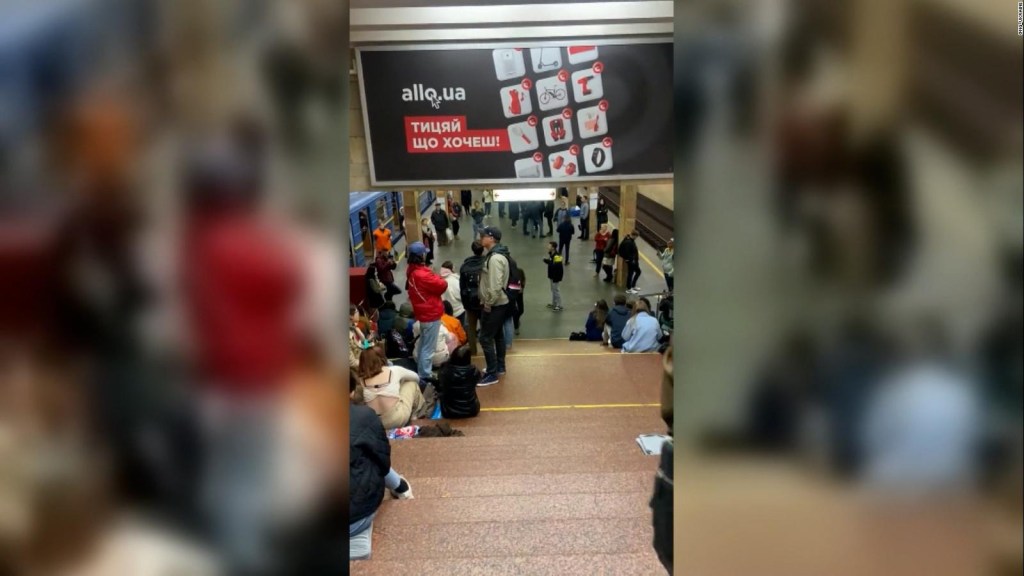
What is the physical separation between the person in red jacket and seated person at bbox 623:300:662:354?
8.77 feet

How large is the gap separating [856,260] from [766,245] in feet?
0.29

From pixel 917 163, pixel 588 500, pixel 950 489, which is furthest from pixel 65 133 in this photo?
pixel 588 500

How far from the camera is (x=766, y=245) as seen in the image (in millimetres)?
605

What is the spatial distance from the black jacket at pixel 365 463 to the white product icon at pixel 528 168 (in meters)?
2.27

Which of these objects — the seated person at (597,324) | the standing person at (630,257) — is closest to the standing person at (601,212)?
the standing person at (630,257)

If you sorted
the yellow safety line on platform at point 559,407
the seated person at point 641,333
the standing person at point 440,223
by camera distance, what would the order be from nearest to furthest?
the yellow safety line on platform at point 559,407
the seated person at point 641,333
the standing person at point 440,223

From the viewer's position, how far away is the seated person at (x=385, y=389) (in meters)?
4.12

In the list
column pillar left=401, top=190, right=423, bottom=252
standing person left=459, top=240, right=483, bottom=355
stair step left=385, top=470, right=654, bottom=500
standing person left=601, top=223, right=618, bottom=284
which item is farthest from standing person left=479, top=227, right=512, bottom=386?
standing person left=601, top=223, right=618, bottom=284

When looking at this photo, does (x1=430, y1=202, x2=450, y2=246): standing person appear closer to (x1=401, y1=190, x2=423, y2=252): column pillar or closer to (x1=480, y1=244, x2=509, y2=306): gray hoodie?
(x1=401, y1=190, x2=423, y2=252): column pillar

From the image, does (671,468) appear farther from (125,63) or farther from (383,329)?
(383,329)

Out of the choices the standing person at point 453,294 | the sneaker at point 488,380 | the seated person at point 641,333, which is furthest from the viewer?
the standing person at point 453,294

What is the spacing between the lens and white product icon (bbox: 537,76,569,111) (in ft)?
12.9

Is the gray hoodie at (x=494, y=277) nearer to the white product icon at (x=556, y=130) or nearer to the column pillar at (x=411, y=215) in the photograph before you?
the white product icon at (x=556, y=130)

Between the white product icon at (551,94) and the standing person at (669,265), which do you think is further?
the white product icon at (551,94)
